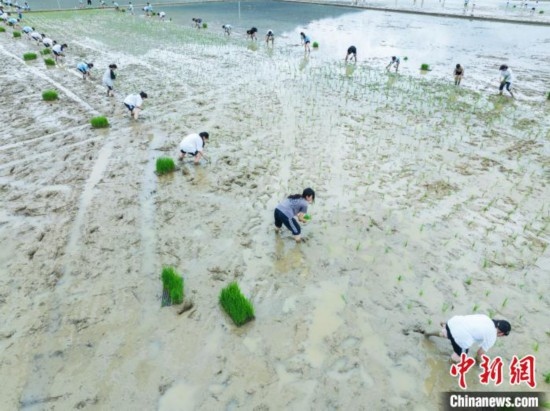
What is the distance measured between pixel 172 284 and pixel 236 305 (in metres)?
0.96

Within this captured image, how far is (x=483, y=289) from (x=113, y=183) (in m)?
→ 6.93

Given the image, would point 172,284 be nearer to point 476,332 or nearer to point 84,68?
point 476,332

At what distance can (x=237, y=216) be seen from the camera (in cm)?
640

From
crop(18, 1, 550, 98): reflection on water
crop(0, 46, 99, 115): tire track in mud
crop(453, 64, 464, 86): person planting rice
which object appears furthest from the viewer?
crop(18, 1, 550, 98): reflection on water

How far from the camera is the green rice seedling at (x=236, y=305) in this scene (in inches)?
173

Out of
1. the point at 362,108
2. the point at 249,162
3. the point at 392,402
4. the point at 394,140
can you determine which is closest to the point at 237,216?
the point at 249,162

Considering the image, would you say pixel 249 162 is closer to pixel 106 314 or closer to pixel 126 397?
pixel 106 314

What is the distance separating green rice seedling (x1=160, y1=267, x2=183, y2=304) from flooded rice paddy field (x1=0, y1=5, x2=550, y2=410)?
22 centimetres

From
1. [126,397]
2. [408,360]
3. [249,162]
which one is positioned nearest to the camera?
[126,397]

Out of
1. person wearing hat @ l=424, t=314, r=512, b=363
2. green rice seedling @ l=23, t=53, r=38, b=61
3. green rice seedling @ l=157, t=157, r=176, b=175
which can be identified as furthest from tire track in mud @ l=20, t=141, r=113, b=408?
green rice seedling @ l=23, t=53, r=38, b=61

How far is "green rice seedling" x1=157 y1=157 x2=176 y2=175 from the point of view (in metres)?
7.49

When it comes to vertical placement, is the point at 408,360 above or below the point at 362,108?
below

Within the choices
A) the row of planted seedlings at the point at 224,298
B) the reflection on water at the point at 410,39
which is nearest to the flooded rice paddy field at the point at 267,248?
the row of planted seedlings at the point at 224,298

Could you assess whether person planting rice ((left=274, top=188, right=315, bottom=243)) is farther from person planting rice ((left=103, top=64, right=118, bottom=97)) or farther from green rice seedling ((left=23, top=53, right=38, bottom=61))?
green rice seedling ((left=23, top=53, right=38, bottom=61))
